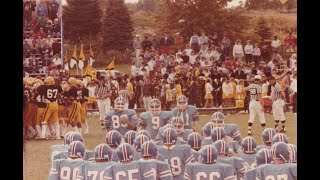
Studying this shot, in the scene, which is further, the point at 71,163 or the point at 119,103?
the point at 119,103

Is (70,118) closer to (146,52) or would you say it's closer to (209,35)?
(146,52)

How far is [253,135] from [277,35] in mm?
1295

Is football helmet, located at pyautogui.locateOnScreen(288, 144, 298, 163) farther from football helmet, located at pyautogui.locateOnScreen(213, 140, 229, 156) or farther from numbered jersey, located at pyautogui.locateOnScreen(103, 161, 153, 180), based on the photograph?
numbered jersey, located at pyautogui.locateOnScreen(103, 161, 153, 180)

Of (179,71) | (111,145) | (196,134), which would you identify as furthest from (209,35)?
(111,145)

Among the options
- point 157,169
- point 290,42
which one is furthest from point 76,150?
point 290,42

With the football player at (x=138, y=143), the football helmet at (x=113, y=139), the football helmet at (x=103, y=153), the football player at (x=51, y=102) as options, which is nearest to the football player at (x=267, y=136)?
the football player at (x=138, y=143)

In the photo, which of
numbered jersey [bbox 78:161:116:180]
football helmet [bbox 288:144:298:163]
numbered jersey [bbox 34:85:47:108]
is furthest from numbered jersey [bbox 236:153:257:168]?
numbered jersey [bbox 34:85:47:108]

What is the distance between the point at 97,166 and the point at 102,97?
3.13ft

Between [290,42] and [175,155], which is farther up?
[290,42]

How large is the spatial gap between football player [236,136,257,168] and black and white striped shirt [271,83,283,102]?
2.10 feet

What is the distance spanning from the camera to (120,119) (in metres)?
9.46

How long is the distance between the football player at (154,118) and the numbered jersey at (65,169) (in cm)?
93

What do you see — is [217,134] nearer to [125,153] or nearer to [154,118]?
[154,118]

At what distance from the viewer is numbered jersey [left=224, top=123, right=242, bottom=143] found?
9.39 m
